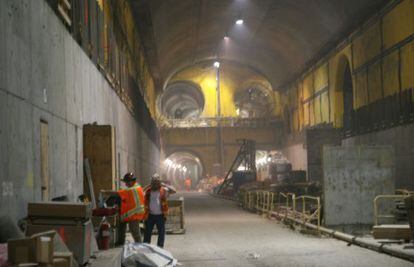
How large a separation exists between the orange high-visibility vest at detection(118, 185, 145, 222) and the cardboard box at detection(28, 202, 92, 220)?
3611mm

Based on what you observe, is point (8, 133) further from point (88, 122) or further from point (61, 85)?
point (88, 122)

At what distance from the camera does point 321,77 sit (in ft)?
128

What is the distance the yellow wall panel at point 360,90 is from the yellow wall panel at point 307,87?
1069 centimetres

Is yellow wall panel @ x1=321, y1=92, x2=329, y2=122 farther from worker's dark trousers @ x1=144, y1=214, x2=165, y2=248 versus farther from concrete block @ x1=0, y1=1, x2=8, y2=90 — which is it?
concrete block @ x1=0, y1=1, x2=8, y2=90

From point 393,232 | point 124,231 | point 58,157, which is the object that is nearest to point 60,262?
point 58,157

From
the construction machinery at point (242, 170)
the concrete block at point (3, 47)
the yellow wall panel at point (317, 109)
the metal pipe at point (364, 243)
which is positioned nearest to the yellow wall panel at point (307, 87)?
the yellow wall panel at point (317, 109)

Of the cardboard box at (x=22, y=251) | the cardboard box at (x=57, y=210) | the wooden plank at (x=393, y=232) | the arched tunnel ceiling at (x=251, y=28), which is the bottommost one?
the wooden plank at (x=393, y=232)

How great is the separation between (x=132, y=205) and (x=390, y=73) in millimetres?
16974

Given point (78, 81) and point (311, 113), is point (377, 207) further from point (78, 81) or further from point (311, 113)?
point (311, 113)

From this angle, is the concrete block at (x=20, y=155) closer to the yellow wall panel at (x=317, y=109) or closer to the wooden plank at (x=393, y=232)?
the wooden plank at (x=393, y=232)

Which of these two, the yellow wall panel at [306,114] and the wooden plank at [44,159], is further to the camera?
the yellow wall panel at [306,114]

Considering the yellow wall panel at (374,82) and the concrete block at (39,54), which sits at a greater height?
the yellow wall panel at (374,82)

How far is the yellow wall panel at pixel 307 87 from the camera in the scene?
42031 mm

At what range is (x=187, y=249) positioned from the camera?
46.8ft
